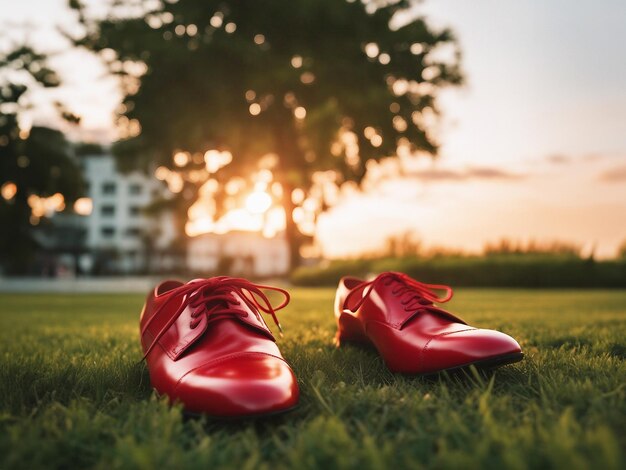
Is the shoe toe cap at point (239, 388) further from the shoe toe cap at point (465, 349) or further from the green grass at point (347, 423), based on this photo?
the shoe toe cap at point (465, 349)

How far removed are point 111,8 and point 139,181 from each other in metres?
41.7

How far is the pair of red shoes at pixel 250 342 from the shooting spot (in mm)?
1339

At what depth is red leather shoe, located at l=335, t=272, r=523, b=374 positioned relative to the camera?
5.31 feet

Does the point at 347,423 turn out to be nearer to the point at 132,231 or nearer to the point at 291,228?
the point at 291,228

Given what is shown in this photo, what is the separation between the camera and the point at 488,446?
1.05 metres

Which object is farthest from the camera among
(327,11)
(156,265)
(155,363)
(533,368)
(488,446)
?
(156,265)

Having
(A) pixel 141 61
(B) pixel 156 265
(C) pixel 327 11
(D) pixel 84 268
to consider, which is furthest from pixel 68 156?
(D) pixel 84 268

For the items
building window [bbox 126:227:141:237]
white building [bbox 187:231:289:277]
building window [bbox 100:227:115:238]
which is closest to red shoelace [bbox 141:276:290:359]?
white building [bbox 187:231:289:277]

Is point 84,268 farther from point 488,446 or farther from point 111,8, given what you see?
point 488,446

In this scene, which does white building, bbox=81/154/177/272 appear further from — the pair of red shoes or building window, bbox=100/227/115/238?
the pair of red shoes

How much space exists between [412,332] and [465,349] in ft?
0.74

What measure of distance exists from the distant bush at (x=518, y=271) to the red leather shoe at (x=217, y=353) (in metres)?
13.8

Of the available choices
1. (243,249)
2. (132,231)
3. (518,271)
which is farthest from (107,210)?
(518,271)

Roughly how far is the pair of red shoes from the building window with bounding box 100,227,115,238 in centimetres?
6068
